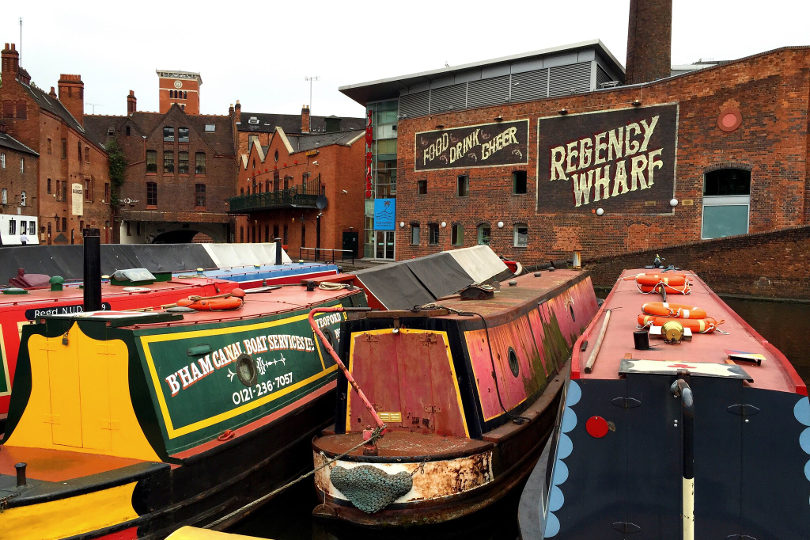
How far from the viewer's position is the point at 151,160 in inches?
1804

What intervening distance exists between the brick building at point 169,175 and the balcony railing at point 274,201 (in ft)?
23.0

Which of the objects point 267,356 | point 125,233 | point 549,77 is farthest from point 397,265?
point 125,233

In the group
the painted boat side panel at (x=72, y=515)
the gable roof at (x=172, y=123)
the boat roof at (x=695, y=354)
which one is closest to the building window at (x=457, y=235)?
the boat roof at (x=695, y=354)

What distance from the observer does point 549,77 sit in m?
23.8

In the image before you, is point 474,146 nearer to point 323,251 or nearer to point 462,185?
point 462,185

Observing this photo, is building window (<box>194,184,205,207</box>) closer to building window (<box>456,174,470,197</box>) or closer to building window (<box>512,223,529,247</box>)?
building window (<box>456,174,470,197</box>)

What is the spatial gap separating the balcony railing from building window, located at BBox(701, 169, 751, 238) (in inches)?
749

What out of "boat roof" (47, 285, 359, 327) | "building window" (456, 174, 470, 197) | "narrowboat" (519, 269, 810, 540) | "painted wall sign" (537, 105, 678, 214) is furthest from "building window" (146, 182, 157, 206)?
"narrowboat" (519, 269, 810, 540)

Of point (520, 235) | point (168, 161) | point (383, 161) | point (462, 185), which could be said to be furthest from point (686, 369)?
point (168, 161)

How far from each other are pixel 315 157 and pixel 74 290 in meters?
25.5

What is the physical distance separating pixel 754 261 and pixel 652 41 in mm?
10342

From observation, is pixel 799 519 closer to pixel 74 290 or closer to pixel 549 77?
pixel 74 290

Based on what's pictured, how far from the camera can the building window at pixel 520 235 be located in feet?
78.6

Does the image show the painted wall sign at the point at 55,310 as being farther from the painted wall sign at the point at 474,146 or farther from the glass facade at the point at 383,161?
the glass facade at the point at 383,161
